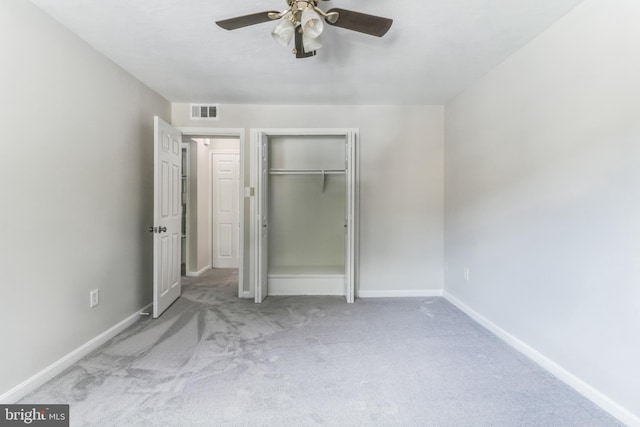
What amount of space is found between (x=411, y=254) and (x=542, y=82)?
7.10 feet

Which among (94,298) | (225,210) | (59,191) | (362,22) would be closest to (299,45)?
(362,22)

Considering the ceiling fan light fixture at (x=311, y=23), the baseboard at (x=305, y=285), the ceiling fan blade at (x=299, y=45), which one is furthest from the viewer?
the baseboard at (x=305, y=285)

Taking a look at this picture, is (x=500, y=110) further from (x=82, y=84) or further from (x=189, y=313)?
Answer: (x=189, y=313)

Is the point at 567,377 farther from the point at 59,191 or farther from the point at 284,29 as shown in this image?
the point at 59,191

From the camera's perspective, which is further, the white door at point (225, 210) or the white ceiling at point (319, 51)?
the white door at point (225, 210)

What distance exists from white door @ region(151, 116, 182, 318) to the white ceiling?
586 mm

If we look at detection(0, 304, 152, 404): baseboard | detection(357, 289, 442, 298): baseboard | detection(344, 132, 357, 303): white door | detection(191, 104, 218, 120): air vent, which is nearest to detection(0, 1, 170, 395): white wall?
detection(0, 304, 152, 404): baseboard

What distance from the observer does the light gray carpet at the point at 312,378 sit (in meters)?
1.51

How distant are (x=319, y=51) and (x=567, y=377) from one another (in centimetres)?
286

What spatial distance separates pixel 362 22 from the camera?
60.0 inches

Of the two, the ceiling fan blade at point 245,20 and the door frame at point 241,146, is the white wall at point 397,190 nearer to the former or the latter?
the door frame at point 241,146

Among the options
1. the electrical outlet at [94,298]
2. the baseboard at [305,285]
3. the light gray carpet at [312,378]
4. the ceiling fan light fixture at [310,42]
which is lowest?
the light gray carpet at [312,378]

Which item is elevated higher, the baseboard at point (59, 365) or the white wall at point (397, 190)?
the white wall at point (397, 190)

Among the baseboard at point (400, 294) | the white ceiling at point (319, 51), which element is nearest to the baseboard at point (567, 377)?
the baseboard at point (400, 294)
